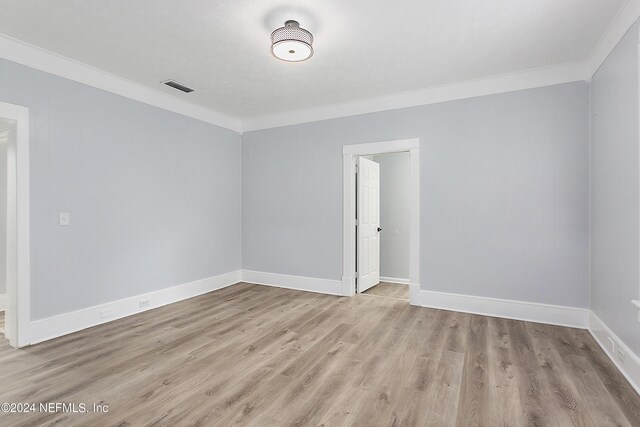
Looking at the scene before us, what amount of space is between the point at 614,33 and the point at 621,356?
267 centimetres

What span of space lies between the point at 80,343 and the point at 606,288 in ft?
16.3

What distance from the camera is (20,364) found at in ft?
8.84

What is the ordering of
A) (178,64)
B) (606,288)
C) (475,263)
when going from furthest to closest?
(475,263) → (178,64) → (606,288)

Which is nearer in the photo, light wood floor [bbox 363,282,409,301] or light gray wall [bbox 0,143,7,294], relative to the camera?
light gray wall [bbox 0,143,7,294]

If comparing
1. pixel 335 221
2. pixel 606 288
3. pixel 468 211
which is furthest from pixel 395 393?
pixel 335 221

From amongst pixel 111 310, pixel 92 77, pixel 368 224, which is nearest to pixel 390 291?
pixel 368 224

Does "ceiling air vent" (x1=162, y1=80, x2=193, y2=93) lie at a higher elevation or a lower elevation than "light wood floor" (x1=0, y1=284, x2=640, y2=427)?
higher

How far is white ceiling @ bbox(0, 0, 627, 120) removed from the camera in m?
2.55

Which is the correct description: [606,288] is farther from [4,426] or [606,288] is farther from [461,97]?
[4,426]

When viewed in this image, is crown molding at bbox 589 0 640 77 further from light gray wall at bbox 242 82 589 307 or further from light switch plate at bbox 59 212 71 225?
light switch plate at bbox 59 212 71 225

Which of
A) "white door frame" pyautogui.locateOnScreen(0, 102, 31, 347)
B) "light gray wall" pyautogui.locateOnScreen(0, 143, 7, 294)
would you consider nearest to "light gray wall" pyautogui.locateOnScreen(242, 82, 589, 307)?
"white door frame" pyautogui.locateOnScreen(0, 102, 31, 347)

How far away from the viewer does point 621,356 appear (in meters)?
2.56

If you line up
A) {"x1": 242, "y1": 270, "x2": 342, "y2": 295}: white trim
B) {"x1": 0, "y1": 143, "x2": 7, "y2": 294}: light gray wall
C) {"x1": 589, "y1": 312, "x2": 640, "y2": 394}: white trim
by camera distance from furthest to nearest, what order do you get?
{"x1": 242, "y1": 270, "x2": 342, "y2": 295}: white trim
{"x1": 0, "y1": 143, "x2": 7, "y2": 294}: light gray wall
{"x1": 589, "y1": 312, "x2": 640, "y2": 394}: white trim

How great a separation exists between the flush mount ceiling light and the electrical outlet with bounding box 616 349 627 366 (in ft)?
11.6
